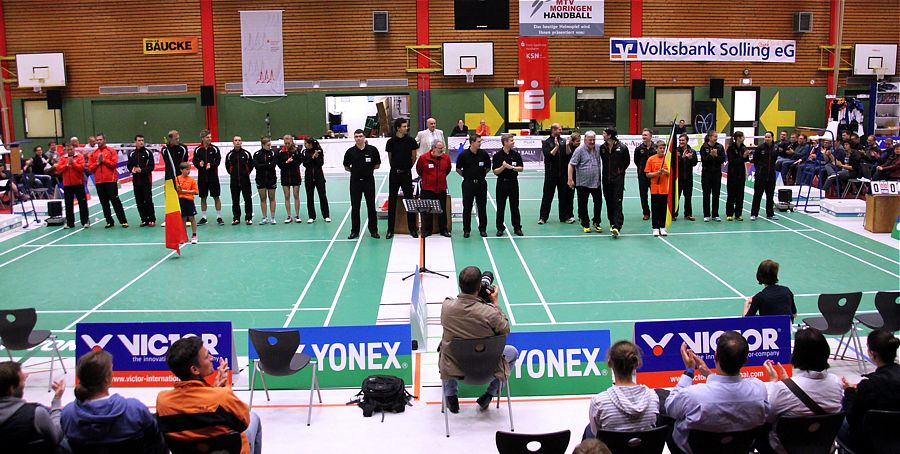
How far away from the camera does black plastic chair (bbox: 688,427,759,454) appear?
17.5 ft

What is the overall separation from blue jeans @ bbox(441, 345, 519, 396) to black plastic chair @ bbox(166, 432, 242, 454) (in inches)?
93.1

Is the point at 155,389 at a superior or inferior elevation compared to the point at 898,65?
inferior

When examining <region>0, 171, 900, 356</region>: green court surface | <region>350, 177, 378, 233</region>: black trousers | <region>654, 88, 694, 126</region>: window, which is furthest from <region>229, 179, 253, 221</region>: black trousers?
<region>654, 88, 694, 126</region>: window

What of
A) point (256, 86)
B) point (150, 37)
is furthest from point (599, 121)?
point (150, 37)

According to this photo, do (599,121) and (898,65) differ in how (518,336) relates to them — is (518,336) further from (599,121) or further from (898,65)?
(898,65)

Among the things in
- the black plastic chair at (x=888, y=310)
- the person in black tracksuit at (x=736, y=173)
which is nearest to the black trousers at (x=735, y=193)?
the person in black tracksuit at (x=736, y=173)

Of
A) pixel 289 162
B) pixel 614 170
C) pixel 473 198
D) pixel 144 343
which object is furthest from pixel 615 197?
pixel 144 343

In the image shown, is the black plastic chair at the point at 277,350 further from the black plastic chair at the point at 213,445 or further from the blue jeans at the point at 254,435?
the black plastic chair at the point at 213,445

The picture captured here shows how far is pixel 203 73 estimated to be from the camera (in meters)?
32.1

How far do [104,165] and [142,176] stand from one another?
0.78 meters

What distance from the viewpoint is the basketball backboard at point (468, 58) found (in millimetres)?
31828

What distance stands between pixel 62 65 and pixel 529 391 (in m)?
29.7

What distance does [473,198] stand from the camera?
16016mm

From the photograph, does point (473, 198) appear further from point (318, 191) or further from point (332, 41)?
point (332, 41)
